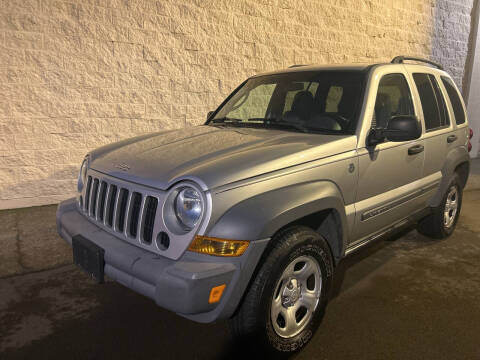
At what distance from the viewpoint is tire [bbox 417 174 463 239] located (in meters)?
4.11

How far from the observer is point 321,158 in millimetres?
2535

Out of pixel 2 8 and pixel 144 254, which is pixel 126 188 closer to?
pixel 144 254

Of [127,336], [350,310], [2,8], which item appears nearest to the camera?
[127,336]

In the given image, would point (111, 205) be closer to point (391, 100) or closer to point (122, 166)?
point (122, 166)

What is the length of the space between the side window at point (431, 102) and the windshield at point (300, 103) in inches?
32.4

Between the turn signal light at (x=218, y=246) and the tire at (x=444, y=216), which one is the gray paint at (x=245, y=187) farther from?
the tire at (x=444, y=216)

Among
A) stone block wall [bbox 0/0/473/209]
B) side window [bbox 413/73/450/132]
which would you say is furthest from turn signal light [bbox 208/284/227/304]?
stone block wall [bbox 0/0/473/209]

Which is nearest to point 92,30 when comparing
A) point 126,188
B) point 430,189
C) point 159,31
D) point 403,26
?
point 159,31

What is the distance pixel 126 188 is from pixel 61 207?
33.8 inches

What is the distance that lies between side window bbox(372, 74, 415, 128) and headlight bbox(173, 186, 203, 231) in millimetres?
1624

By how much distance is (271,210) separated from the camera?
84.0 inches

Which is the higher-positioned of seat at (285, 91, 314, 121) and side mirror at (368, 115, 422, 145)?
seat at (285, 91, 314, 121)

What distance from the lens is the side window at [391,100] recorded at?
3148mm

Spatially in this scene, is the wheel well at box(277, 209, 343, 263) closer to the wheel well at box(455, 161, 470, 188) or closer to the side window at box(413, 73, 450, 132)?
the side window at box(413, 73, 450, 132)
